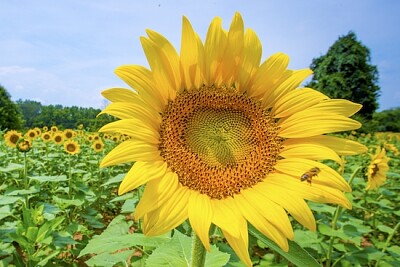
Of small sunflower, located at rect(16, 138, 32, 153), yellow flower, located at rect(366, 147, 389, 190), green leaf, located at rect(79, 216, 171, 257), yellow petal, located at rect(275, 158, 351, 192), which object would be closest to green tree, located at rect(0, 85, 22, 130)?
small sunflower, located at rect(16, 138, 32, 153)

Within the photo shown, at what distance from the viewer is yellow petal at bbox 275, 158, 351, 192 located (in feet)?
3.93

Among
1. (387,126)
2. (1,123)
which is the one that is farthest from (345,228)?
(387,126)

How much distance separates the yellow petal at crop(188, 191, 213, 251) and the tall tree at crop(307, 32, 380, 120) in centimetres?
2894

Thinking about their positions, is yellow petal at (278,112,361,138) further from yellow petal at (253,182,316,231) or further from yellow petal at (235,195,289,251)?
yellow petal at (235,195,289,251)

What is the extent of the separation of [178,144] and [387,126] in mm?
48988

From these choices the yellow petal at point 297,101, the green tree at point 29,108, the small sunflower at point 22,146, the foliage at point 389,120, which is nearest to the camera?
the yellow petal at point 297,101

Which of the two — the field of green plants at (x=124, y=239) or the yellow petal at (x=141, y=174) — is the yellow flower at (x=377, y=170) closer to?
the field of green plants at (x=124, y=239)

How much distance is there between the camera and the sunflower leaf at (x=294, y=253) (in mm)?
1062

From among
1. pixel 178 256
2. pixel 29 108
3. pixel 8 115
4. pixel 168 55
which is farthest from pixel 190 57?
pixel 29 108

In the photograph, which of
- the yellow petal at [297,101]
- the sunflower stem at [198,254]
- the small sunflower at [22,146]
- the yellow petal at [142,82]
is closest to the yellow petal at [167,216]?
the sunflower stem at [198,254]

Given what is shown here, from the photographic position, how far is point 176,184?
1.16 meters

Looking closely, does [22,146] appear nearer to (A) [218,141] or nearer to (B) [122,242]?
(B) [122,242]

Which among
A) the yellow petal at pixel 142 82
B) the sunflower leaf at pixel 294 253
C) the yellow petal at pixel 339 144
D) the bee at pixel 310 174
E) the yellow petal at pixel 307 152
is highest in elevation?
the yellow petal at pixel 142 82

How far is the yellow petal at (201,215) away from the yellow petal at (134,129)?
24 cm
